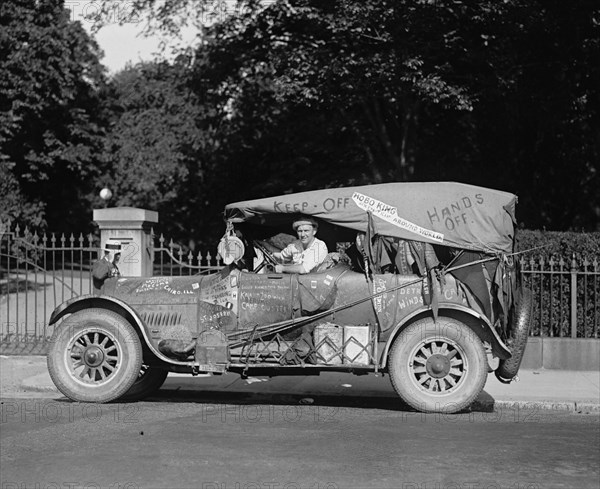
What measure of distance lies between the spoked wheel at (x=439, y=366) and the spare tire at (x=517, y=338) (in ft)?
1.06

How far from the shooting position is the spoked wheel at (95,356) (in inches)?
352

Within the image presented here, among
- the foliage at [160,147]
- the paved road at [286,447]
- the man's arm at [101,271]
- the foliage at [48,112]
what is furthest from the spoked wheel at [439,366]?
the foliage at [48,112]

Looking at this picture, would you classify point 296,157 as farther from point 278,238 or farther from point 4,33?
point 278,238

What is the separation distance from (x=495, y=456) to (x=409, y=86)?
13.9 m

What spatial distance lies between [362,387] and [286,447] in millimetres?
3660

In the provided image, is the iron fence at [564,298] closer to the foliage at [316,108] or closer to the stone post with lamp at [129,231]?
the stone post with lamp at [129,231]

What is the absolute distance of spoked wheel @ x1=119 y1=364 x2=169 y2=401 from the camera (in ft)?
31.6

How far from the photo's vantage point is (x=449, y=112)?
2483 cm

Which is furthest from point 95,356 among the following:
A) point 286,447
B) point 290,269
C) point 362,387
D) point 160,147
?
point 160,147

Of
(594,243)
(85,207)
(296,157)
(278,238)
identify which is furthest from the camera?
(85,207)

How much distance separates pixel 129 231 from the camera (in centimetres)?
1270

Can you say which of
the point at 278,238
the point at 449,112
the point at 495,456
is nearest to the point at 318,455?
the point at 495,456

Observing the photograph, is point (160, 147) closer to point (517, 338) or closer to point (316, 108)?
point (316, 108)

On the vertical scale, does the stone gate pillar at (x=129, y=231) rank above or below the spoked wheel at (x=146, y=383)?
above
